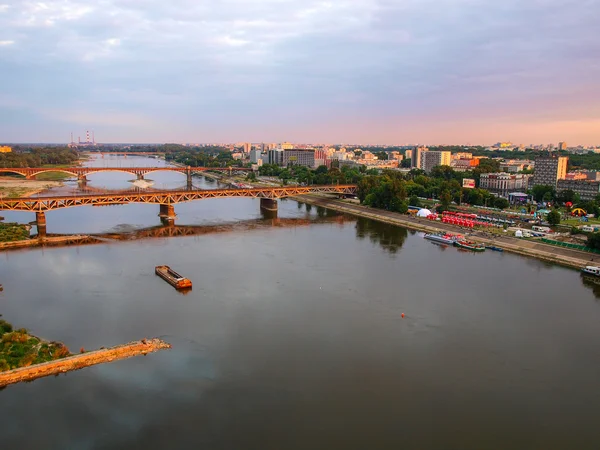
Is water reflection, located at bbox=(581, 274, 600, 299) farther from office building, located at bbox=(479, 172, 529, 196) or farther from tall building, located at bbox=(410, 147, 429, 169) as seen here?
tall building, located at bbox=(410, 147, 429, 169)

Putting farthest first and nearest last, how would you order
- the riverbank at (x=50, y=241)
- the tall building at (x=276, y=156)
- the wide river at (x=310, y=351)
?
the tall building at (x=276, y=156)
the riverbank at (x=50, y=241)
the wide river at (x=310, y=351)

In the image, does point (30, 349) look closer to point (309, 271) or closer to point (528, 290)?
point (309, 271)

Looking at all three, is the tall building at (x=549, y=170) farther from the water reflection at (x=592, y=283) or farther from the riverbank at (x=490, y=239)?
the water reflection at (x=592, y=283)

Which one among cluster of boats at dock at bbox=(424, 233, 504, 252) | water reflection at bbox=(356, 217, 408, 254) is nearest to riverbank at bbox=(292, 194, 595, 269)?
cluster of boats at dock at bbox=(424, 233, 504, 252)

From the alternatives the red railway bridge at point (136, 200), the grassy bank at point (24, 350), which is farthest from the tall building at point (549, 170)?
the grassy bank at point (24, 350)

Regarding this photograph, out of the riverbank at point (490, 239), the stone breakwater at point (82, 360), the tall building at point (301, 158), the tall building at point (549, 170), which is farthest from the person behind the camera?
the tall building at point (301, 158)

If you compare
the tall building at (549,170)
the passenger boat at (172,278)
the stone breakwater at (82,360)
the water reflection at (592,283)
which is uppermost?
the tall building at (549,170)

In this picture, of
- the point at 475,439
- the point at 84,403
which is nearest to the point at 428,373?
the point at 475,439

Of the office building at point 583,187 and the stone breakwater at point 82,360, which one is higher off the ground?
the office building at point 583,187
